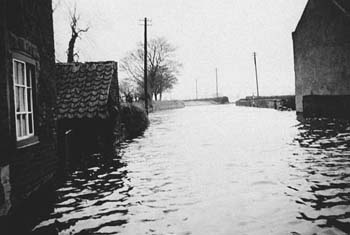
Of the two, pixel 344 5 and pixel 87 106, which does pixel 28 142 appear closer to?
pixel 87 106

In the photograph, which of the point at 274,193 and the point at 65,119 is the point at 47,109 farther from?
the point at 274,193

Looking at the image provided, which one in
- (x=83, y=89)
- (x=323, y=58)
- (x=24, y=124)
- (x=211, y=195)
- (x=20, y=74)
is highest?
(x=323, y=58)

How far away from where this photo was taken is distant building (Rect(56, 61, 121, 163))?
1229 cm

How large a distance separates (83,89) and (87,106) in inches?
35.8

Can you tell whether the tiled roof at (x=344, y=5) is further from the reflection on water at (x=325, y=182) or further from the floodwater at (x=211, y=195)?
the floodwater at (x=211, y=195)

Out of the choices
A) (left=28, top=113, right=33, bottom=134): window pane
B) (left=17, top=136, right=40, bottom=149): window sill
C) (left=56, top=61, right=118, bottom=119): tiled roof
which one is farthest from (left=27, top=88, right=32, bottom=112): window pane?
(left=56, top=61, right=118, bottom=119): tiled roof

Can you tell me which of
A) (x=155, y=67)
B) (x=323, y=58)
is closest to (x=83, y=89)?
(x=323, y=58)

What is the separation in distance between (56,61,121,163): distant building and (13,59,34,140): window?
466 cm

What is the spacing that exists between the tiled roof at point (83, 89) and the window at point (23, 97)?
5.20 m

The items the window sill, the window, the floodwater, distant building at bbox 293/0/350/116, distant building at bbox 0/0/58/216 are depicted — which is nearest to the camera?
the floodwater

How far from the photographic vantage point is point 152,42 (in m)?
64.4

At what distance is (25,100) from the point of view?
21.5ft

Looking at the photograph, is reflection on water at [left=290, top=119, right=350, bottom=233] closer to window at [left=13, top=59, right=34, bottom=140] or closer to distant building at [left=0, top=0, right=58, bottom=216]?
distant building at [left=0, top=0, right=58, bottom=216]

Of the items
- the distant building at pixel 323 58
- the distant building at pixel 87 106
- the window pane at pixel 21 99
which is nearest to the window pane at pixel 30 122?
the window pane at pixel 21 99
